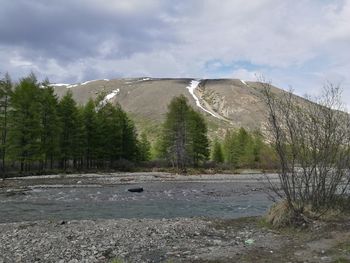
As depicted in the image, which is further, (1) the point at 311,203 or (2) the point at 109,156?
(2) the point at 109,156

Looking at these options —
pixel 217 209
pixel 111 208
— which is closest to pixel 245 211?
pixel 217 209

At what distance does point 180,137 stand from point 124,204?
1840 inches

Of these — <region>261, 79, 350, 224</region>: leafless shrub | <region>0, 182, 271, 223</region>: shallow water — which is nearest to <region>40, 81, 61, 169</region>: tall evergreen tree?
<region>0, 182, 271, 223</region>: shallow water

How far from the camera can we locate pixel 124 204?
102 ft

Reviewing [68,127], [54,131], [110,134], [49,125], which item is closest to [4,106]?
[49,125]

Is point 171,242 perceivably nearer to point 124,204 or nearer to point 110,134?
point 124,204

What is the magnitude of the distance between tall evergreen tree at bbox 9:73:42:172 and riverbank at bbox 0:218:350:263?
1606 inches

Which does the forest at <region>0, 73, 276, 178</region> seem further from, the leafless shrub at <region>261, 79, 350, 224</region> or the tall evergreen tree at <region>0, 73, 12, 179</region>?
the leafless shrub at <region>261, 79, 350, 224</region>

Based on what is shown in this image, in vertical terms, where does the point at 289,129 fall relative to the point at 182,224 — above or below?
above

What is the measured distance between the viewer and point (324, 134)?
61.9ft

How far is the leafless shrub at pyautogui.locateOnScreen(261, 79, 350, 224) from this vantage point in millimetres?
18625

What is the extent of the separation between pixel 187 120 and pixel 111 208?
51195 millimetres

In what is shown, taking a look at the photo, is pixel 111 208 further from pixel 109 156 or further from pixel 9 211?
pixel 109 156

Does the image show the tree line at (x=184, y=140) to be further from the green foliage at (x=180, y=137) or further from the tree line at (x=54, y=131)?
the tree line at (x=54, y=131)
